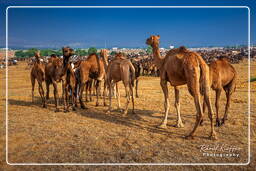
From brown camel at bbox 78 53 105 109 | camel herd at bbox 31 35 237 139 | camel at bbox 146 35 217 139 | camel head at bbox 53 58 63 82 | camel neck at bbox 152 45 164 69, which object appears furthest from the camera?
brown camel at bbox 78 53 105 109

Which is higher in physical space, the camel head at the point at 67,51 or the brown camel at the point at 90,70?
the camel head at the point at 67,51

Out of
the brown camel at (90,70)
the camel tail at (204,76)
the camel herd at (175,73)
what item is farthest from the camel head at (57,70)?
the camel tail at (204,76)

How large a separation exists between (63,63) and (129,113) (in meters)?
3.76

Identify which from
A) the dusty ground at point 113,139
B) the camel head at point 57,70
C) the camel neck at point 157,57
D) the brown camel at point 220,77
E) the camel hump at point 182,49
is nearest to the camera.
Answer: the dusty ground at point 113,139

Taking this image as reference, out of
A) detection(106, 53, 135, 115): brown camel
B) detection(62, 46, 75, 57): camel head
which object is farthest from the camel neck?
detection(62, 46, 75, 57): camel head

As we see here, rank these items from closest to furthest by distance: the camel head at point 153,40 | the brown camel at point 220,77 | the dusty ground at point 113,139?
1. the dusty ground at point 113,139
2. the brown camel at point 220,77
3. the camel head at point 153,40

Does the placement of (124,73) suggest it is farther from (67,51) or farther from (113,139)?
(113,139)

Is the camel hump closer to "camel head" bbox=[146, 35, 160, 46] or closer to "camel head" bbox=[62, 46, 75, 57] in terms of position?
"camel head" bbox=[146, 35, 160, 46]

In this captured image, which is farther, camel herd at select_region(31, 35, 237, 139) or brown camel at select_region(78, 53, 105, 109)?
brown camel at select_region(78, 53, 105, 109)

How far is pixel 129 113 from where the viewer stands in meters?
9.09

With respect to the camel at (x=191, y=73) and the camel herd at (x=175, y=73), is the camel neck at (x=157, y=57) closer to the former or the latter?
the camel herd at (x=175, y=73)

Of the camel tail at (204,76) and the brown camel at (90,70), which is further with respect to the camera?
the brown camel at (90,70)

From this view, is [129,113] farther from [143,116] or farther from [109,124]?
[109,124]

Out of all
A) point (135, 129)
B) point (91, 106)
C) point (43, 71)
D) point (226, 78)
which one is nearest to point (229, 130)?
point (226, 78)
